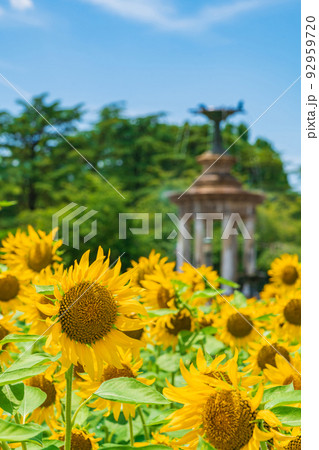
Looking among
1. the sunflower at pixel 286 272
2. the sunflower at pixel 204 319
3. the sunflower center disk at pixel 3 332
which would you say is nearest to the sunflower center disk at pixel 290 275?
the sunflower at pixel 286 272

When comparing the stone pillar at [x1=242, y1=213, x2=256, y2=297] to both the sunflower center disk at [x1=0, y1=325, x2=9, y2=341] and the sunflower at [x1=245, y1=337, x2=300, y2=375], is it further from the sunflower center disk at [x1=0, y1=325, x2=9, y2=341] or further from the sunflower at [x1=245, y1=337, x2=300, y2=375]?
the sunflower center disk at [x1=0, y1=325, x2=9, y2=341]

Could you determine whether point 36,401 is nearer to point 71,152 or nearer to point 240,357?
point 240,357

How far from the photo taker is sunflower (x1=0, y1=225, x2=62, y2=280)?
6.10 feet

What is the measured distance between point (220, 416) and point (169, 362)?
857 millimetres

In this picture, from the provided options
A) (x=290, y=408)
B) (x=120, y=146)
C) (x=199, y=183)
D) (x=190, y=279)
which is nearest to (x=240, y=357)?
(x=190, y=279)

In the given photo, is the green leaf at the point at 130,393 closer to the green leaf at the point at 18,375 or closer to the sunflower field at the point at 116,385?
the sunflower field at the point at 116,385

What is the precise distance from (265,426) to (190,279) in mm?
1250

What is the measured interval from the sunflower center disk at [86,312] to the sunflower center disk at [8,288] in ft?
2.93

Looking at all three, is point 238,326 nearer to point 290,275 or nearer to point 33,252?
point 290,275

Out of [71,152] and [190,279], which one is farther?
[71,152]

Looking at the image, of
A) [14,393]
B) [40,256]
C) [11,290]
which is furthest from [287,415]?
[40,256]

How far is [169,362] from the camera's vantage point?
161cm

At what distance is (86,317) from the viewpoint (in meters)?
0.86

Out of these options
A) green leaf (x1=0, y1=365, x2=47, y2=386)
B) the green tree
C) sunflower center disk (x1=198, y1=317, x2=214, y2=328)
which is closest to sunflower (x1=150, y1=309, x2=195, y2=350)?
sunflower center disk (x1=198, y1=317, x2=214, y2=328)
